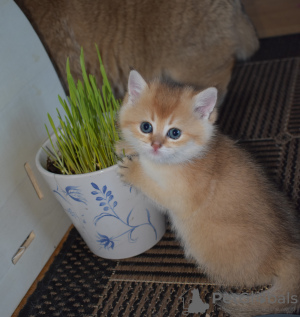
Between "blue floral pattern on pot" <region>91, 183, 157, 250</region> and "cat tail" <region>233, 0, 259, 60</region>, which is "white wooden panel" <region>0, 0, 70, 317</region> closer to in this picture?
"blue floral pattern on pot" <region>91, 183, 157, 250</region>

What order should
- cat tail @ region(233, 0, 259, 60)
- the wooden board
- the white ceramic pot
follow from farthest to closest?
the wooden board < cat tail @ region(233, 0, 259, 60) < the white ceramic pot

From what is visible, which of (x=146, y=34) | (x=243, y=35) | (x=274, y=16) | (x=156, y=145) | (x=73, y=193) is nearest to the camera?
(x=156, y=145)

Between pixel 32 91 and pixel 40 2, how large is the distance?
55 centimetres

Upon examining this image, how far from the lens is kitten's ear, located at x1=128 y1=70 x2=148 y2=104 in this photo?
35.7 inches

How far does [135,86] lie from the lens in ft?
3.05

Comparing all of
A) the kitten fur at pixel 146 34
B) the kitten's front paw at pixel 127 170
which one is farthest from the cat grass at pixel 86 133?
the kitten fur at pixel 146 34

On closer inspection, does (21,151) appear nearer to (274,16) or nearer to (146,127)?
(146,127)

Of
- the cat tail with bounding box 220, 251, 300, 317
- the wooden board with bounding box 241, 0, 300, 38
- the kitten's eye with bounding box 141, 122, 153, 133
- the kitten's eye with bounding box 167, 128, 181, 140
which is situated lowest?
the wooden board with bounding box 241, 0, 300, 38

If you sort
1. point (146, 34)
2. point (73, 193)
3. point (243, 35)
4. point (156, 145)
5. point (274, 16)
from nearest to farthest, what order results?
point (156, 145)
point (73, 193)
point (146, 34)
point (243, 35)
point (274, 16)

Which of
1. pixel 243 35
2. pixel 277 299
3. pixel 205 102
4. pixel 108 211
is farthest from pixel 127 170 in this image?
pixel 243 35

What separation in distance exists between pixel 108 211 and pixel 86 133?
0.69 ft

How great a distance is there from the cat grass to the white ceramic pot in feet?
0.22

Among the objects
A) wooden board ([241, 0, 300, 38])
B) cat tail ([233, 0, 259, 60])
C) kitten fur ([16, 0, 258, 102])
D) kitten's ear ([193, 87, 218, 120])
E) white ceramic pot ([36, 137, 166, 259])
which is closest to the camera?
kitten's ear ([193, 87, 218, 120])

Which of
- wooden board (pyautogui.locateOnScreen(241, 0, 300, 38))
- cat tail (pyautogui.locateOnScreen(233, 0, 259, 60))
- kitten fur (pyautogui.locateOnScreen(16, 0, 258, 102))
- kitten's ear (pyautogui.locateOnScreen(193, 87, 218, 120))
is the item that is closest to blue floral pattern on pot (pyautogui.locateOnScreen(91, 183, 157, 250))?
kitten's ear (pyautogui.locateOnScreen(193, 87, 218, 120))
